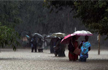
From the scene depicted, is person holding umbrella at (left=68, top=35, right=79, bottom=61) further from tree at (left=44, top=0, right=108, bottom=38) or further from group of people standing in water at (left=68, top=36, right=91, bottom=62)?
tree at (left=44, top=0, right=108, bottom=38)

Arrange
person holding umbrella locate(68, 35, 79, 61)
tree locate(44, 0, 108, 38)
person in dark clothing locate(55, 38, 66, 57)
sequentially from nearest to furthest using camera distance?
tree locate(44, 0, 108, 38) → person holding umbrella locate(68, 35, 79, 61) → person in dark clothing locate(55, 38, 66, 57)

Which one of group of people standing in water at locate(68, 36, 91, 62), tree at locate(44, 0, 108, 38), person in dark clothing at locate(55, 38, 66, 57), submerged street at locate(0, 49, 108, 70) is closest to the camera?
submerged street at locate(0, 49, 108, 70)

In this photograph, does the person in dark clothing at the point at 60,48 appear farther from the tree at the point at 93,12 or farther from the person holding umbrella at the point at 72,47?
the person holding umbrella at the point at 72,47

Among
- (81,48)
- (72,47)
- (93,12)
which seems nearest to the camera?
(81,48)

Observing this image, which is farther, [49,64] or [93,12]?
[93,12]

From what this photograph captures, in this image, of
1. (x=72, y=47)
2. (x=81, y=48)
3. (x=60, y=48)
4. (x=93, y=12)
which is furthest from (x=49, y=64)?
(x=60, y=48)

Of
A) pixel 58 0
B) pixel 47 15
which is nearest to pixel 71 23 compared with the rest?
pixel 47 15

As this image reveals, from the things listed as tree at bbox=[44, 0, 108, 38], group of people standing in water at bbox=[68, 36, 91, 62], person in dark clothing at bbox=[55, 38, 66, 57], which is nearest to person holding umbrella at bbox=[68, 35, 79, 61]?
group of people standing in water at bbox=[68, 36, 91, 62]

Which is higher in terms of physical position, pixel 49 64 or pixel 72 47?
pixel 72 47

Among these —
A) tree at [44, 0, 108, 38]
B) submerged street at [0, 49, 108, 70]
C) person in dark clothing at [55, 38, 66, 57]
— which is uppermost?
tree at [44, 0, 108, 38]

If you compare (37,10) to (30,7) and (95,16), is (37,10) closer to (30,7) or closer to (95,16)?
(30,7)

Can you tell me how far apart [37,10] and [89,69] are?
160 feet

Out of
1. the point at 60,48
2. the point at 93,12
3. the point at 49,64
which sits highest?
the point at 93,12

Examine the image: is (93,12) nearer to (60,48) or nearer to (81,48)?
(81,48)
